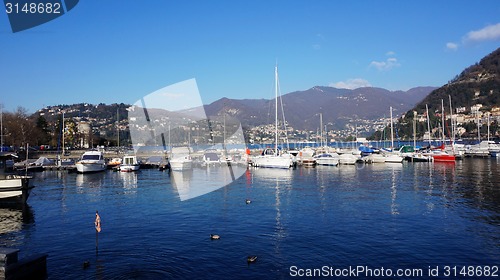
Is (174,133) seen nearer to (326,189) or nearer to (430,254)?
(326,189)

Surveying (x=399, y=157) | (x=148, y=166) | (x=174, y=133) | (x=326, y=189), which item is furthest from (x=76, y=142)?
(x=326, y=189)

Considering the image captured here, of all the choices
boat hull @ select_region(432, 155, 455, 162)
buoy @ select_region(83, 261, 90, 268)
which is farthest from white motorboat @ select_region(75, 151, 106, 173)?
boat hull @ select_region(432, 155, 455, 162)

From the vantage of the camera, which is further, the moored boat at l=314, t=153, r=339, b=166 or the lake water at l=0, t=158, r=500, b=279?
the moored boat at l=314, t=153, r=339, b=166

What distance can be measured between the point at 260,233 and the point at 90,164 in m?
44.6

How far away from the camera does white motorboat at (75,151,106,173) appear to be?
55.3m

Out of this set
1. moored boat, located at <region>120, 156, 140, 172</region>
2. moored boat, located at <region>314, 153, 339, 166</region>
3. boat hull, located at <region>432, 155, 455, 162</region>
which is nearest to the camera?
moored boat, located at <region>120, 156, 140, 172</region>

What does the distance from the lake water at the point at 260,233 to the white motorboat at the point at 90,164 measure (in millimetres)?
23038

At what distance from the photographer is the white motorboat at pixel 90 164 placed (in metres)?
55.3

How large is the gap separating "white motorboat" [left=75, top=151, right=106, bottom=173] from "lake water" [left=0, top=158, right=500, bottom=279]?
23.0m

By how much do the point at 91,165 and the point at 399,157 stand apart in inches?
2075

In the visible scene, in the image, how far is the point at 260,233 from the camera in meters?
18.3

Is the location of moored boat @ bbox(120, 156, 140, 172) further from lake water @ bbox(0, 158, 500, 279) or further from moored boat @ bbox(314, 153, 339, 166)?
moored boat @ bbox(314, 153, 339, 166)

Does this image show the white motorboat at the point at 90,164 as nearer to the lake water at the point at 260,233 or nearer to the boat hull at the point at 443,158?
the lake water at the point at 260,233

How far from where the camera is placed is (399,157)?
68812 mm
